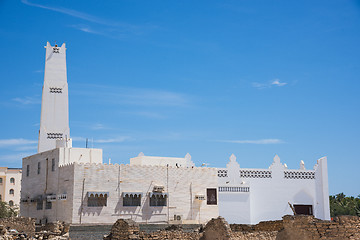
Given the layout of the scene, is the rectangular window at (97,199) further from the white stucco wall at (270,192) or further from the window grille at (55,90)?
the window grille at (55,90)

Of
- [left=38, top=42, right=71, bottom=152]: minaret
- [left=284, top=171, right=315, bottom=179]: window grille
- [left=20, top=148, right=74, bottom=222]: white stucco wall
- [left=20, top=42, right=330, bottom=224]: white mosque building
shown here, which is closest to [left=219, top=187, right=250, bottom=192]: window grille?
[left=20, top=42, right=330, bottom=224]: white mosque building

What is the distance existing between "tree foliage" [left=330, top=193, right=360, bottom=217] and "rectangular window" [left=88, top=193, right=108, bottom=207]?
30.3 meters

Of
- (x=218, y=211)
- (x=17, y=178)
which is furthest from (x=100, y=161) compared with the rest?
(x=17, y=178)

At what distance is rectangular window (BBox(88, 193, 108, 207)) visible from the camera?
2830cm

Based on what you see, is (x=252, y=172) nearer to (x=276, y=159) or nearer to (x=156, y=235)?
(x=276, y=159)

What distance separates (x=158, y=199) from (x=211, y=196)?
12.8ft

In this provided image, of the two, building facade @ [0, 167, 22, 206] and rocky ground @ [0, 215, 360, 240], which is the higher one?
building facade @ [0, 167, 22, 206]

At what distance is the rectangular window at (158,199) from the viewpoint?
29922mm

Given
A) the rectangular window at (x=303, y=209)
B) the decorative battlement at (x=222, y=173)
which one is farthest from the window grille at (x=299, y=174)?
the decorative battlement at (x=222, y=173)

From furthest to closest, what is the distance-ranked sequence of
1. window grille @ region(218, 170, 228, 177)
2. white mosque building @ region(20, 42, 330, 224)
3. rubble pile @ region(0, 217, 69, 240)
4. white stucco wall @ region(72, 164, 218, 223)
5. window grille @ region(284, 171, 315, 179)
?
window grille @ region(284, 171, 315, 179), window grille @ region(218, 170, 228, 177), white mosque building @ region(20, 42, 330, 224), white stucco wall @ region(72, 164, 218, 223), rubble pile @ region(0, 217, 69, 240)

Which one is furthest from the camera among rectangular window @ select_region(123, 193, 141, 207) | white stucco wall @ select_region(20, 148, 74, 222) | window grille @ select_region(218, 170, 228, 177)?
window grille @ select_region(218, 170, 228, 177)

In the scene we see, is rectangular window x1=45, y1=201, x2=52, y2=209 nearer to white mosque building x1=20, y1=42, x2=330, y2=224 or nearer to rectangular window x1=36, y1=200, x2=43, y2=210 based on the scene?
white mosque building x1=20, y1=42, x2=330, y2=224

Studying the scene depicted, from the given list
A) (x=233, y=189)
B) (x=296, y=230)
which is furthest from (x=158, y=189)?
(x=296, y=230)

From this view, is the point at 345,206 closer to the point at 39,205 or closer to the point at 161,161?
the point at 161,161
